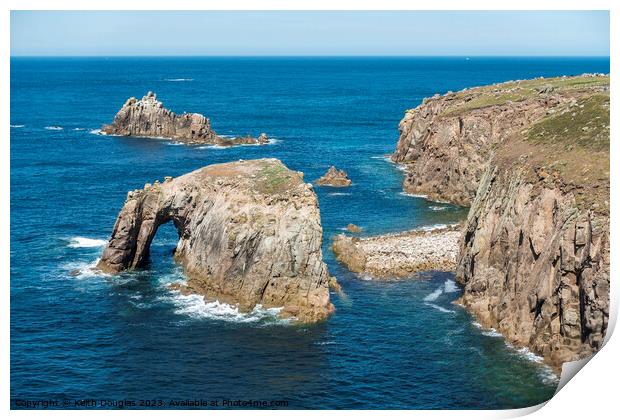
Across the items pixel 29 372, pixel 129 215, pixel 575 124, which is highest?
pixel 575 124

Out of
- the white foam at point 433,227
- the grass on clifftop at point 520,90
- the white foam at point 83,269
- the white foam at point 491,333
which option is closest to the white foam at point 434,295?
the white foam at point 491,333

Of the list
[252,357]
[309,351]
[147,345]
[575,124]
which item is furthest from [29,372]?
[575,124]

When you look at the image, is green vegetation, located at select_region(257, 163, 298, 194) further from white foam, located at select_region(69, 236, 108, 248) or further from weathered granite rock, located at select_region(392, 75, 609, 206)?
weathered granite rock, located at select_region(392, 75, 609, 206)

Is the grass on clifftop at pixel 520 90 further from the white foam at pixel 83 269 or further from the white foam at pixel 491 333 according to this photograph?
the white foam at pixel 83 269

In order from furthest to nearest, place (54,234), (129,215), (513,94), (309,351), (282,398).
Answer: (513,94), (54,234), (129,215), (309,351), (282,398)

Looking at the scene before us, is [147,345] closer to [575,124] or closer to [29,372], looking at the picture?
[29,372]
